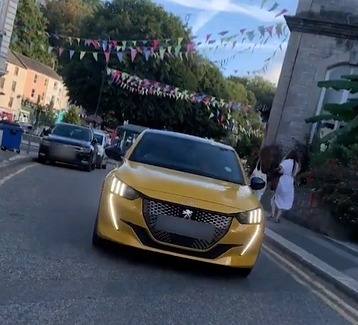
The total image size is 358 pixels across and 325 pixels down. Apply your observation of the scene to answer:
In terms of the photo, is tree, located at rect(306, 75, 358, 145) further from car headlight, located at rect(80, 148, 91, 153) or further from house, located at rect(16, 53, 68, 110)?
house, located at rect(16, 53, 68, 110)

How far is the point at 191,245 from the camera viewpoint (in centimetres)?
736

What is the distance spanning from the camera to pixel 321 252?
12008mm

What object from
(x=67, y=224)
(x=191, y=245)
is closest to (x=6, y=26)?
(x=67, y=224)

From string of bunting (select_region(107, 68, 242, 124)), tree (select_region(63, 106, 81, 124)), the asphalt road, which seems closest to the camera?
the asphalt road

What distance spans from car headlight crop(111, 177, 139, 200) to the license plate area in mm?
378

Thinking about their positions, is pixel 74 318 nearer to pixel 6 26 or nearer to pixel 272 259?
pixel 272 259

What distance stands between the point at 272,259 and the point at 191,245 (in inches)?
137

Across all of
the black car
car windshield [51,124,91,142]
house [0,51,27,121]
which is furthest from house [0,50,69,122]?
the black car

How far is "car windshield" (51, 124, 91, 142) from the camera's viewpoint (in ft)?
78.1

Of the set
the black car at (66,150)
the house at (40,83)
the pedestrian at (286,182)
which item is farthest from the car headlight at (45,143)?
the house at (40,83)

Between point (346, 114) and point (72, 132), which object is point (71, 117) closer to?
point (72, 132)

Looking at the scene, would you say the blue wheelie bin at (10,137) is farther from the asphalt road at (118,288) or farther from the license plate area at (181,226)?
the license plate area at (181,226)

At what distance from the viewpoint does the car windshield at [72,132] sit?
23.8 m

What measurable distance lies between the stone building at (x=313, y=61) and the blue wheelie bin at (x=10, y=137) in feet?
31.6
